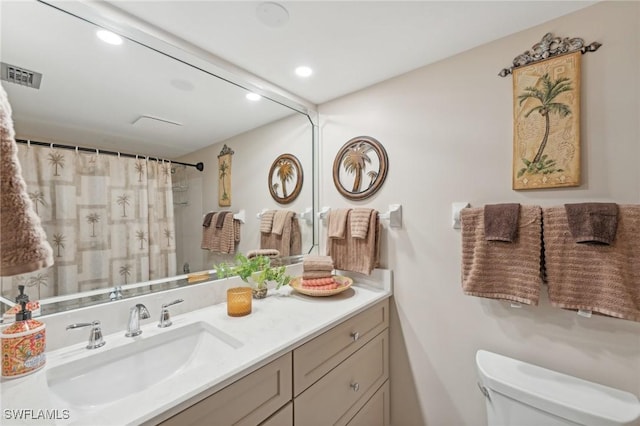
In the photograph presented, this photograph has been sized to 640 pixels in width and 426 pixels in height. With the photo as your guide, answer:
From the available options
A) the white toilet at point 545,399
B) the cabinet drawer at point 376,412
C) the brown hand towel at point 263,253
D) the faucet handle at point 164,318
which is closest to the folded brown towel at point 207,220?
the brown hand towel at point 263,253

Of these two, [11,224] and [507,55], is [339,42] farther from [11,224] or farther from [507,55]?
[11,224]

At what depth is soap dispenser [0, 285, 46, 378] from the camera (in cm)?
74

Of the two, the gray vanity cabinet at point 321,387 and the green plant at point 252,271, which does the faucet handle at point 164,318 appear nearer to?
the green plant at point 252,271

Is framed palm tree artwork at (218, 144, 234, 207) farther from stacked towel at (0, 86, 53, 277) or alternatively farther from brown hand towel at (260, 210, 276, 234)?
stacked towel at (0, 86, 53, 277)

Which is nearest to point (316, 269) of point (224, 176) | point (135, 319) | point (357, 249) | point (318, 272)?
point (318, 272)

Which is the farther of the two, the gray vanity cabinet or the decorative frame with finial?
the decorative frame with finial

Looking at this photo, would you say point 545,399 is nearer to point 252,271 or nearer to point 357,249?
point 357,249

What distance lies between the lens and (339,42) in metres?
1.24

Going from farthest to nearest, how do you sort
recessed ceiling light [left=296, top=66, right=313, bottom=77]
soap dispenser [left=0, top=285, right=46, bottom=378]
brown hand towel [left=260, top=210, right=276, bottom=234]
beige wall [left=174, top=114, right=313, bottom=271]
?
brown hand towel [left=260, top=210, right=276, bottom=234], recessed ceiling light [left=296, top=66, right=313, bottom=77], beige wall [left=174, top=114, right=313, bottom=271], soap dispenser [left=0, top=285, right=46, bottom=378]

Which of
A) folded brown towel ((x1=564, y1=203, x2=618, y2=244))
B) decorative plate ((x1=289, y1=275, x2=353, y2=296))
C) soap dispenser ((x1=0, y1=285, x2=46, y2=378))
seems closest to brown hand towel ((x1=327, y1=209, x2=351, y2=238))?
decorative plate ((x1=289, y1=275, x2=353, y2=296))

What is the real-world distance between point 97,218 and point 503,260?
66.2 inches

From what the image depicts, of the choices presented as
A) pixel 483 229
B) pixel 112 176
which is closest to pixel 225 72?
pixel 112 176

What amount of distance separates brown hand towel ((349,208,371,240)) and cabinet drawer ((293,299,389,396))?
0.41 m

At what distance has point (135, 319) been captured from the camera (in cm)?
101
